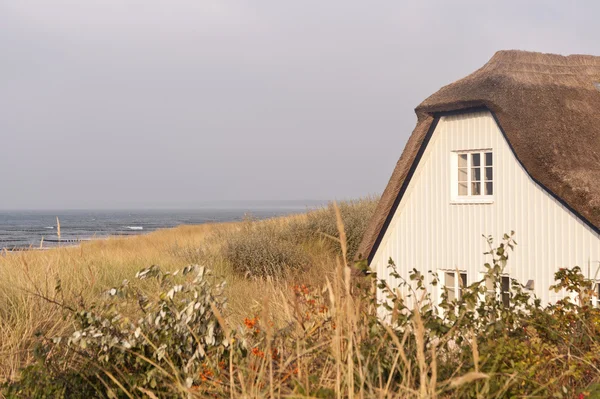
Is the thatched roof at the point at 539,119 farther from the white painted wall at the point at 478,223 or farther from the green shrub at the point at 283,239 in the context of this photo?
the green shrub at the point at 283,239

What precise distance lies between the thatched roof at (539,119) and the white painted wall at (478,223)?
26cm

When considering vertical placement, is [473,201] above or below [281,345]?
above

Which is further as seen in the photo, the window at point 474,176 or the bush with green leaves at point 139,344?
the window at point 474,176

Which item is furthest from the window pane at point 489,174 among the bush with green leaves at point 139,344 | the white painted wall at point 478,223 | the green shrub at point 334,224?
the green shrub at point 334,224

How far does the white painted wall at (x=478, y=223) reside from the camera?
1055 centimetres

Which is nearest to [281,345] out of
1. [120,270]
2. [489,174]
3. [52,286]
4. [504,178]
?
[52,286]

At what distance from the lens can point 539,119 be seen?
11406mm

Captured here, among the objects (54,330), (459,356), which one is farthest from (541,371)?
(54,330)

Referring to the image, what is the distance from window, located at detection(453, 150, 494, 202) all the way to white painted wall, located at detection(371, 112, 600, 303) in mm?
147

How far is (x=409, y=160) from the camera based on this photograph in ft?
42.2

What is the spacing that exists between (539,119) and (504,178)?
47.6 inches

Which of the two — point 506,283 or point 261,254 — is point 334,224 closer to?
point 261,254

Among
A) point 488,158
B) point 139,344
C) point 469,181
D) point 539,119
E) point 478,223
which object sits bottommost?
point 139,344

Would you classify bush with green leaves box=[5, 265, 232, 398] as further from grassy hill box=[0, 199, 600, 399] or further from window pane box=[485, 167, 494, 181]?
window pane box=[485, 167, 494, 181]
